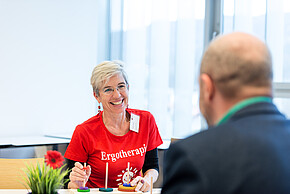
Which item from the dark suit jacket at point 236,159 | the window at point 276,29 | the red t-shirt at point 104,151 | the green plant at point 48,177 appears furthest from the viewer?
the window at point 276,29

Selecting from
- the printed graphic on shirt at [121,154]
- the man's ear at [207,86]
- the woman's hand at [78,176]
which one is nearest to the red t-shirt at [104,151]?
the printed graphic on shirt at [121,154]

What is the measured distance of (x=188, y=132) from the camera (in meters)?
3.72

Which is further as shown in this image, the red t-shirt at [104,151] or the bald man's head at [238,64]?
the red t-shirt at [104,151]

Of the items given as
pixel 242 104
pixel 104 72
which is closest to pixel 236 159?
pixel 242 104

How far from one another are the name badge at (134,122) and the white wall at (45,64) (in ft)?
5.54

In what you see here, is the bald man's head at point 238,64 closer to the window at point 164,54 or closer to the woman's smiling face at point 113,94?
the woman's smiling face at point 113,94

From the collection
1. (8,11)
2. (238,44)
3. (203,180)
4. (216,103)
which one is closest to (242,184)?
(203,180)

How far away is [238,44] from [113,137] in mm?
1582

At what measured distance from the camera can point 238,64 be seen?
3.07 feet

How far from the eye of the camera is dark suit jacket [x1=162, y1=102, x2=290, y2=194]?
0.85 metres

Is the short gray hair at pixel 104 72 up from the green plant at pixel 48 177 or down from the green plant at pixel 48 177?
up

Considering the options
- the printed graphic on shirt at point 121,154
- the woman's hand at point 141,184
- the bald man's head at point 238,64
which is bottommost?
the woman's hand at point 141,184

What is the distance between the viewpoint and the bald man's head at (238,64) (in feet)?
3.08

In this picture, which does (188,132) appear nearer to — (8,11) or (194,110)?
(194,110)
